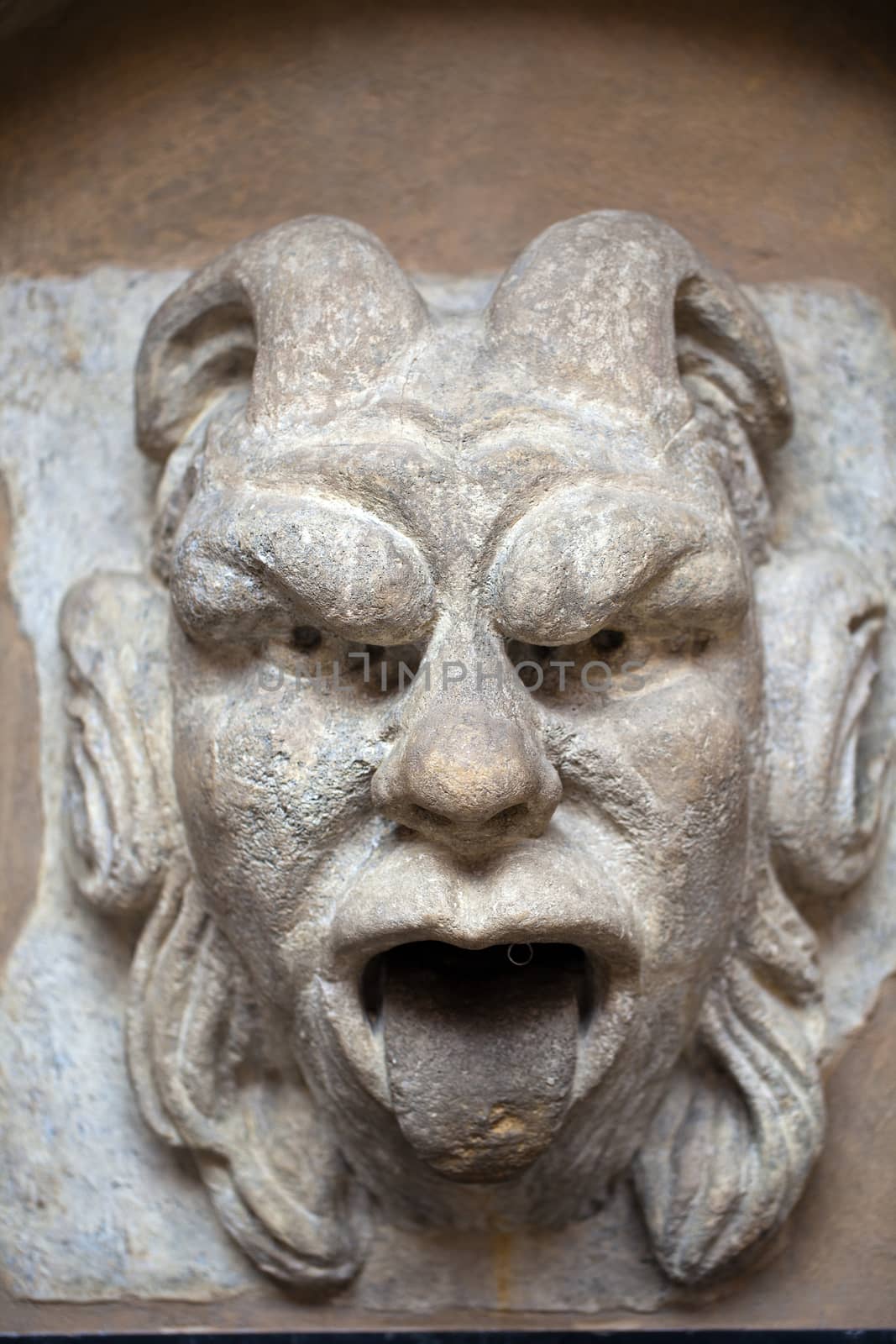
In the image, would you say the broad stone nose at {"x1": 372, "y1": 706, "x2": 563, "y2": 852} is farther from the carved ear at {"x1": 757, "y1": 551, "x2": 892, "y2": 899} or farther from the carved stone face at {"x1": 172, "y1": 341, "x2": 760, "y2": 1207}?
the carved ear at {"x1": 757, "y1": 551, "x2": 892, "y2": 899}

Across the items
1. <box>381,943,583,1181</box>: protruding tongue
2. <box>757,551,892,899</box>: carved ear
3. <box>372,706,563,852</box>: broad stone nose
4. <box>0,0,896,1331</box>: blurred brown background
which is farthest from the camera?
<box>0,0,896,1331</box>: blurred brown background

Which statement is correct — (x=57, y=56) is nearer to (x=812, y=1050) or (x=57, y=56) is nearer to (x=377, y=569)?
(x=377, y=569)

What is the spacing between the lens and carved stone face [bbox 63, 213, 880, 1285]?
4.67ft

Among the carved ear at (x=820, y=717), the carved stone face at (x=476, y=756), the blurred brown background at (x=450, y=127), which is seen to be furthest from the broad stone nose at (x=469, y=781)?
the blurred brown background at (x=450, y=127)

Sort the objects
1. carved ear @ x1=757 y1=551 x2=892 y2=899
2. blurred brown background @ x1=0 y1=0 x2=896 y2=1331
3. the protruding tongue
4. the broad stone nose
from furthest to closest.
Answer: blurred brown background @ x1=0 y1=0 x2=896 y2=1331
carved ear @ x1=757 y1=551 x2=892 y2=899
the protruding tongue
the broad stone nose

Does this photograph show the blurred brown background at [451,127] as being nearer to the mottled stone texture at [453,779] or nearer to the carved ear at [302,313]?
→ the mottled stone texture at [453,779]

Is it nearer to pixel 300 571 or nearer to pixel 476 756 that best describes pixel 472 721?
pixel 476 756

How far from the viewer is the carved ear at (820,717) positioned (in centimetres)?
160

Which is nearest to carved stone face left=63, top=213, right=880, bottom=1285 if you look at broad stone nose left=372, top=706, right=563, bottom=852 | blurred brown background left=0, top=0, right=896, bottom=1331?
broad stone nose left=372, top=706, right=563, bottom=852

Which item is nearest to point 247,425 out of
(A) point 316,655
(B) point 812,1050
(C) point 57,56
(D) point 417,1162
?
(A) point 316,655

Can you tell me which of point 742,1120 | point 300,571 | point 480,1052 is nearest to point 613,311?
point 300,571

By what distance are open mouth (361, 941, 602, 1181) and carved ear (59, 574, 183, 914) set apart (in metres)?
0.30

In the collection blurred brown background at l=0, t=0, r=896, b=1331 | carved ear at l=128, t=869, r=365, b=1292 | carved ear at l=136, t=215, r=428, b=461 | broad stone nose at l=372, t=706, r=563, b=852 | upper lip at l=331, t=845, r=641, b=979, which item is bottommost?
carved ear at l=128, t=869, r=365, b=1292

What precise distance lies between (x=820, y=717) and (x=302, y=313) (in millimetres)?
648
